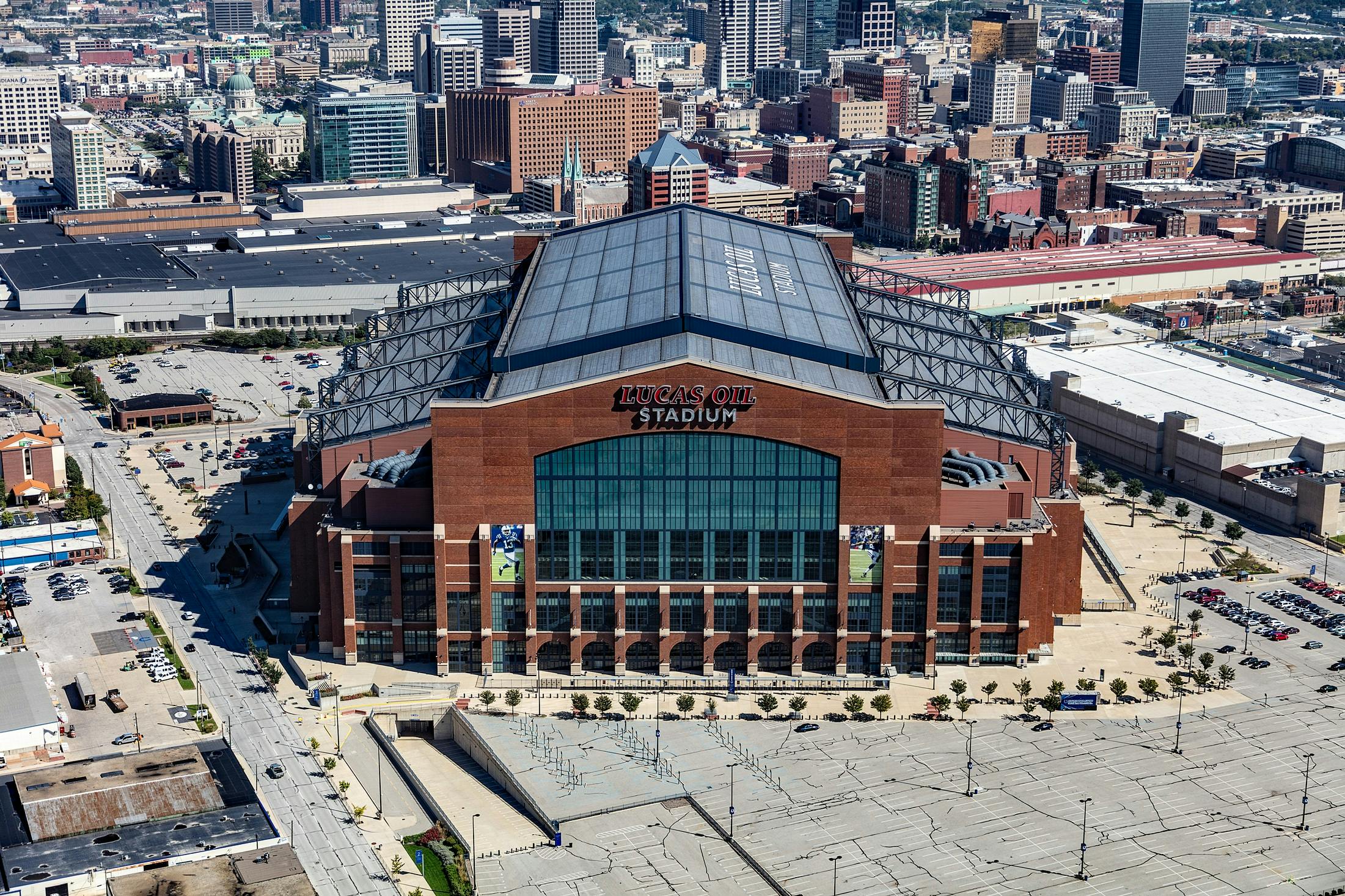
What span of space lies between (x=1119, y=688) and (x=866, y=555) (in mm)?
21700

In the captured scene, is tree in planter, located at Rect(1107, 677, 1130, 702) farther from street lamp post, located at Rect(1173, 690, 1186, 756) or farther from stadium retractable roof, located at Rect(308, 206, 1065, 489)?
stadium retractable roof, located at Rect(308, 206, 1065, 489)

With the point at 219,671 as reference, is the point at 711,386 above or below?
above

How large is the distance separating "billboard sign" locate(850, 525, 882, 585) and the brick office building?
0.50 ft

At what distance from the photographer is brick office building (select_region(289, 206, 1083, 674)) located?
474ft

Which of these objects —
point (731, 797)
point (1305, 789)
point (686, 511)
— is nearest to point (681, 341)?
point (686, 511)

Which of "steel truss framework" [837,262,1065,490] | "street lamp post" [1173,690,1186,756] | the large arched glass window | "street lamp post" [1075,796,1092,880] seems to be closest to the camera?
"street lamp post" [1075,796,1092,880]

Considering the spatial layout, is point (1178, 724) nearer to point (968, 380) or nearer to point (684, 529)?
point (684, 529)

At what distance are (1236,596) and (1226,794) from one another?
143 ft

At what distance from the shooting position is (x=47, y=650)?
15612 cm

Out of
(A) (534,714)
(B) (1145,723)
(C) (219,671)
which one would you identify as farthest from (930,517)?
(C) (219,671)


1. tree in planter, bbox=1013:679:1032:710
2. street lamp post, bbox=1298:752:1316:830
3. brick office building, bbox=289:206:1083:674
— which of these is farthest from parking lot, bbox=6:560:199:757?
street lamp post, bbox=1298:752:1316:830

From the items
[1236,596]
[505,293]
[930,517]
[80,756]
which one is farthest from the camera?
[505,293]

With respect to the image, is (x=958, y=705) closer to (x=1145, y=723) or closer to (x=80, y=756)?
(x=1145, y=723)

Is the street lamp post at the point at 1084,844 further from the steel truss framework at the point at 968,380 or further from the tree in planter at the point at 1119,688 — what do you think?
the steel truss framework at the point at 968,380
